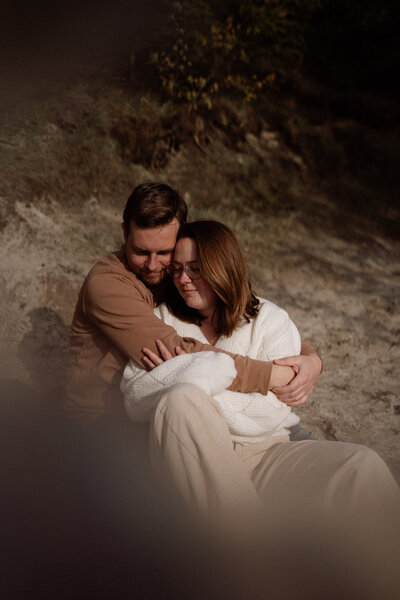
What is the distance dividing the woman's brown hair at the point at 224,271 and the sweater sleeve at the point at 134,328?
24cm

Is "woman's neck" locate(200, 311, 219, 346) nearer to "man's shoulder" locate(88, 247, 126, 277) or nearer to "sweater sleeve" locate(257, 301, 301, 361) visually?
"sweater sleeve" locate(257, 301, 301, 361)

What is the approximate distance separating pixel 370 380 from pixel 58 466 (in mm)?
2971

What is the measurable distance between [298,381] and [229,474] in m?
0.71

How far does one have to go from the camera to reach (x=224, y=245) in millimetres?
2486

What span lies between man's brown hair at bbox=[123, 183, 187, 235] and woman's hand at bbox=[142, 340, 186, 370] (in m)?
0.61

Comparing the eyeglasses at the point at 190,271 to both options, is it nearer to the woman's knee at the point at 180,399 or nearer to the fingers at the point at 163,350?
the fingers at the point at 163,350

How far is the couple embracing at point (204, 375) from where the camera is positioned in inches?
77.9

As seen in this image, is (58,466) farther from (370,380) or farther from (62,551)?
(370,380)

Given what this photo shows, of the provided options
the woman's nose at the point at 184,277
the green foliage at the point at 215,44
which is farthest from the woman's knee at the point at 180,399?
the green foliage at the point at 215,44

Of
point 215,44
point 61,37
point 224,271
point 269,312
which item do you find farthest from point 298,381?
point 61,37

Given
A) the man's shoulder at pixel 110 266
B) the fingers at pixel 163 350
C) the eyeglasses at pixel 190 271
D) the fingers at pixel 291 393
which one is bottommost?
the fingers at pixel 291 393

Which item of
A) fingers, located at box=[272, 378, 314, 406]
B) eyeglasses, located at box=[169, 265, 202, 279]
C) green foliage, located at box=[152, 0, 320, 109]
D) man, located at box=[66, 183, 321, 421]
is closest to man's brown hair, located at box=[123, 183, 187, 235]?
man, located at box=[66, 183, 321, 421]

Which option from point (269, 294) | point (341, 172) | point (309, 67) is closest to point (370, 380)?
point (269, 294)

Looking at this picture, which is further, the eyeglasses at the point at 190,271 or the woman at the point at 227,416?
the eyeglasses at the point at 190,271
